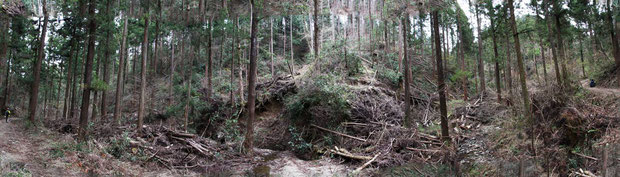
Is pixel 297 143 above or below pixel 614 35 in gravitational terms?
below

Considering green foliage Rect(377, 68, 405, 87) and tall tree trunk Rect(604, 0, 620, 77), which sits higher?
tall tree trunk Rect(604, 0, 620, 77)

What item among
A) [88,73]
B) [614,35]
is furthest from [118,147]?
[614,35]

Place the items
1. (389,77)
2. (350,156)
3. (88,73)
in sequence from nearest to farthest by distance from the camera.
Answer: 1. (88,73)
2. (350,156)
3. (389,77)

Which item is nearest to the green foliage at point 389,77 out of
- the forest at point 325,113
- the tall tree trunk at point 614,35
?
the forest at point 325,113

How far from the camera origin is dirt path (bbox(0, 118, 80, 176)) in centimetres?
918

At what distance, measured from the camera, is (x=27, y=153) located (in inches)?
443

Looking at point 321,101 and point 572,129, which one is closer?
point 572,129

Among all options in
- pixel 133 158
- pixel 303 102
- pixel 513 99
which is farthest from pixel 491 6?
pixel 133 158

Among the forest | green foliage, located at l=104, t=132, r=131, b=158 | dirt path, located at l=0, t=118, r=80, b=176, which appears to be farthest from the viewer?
green foliage, located at l=104, t=132, r=131, b=158

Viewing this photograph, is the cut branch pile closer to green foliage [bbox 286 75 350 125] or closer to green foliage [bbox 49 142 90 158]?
green foliage [bbox 49 142 90 158]

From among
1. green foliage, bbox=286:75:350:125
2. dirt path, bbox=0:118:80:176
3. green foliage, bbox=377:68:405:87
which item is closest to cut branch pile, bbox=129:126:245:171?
dirt path, bbox=0:118:80:176

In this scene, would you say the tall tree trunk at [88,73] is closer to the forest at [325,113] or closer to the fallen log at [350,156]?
the forest at [325,113]

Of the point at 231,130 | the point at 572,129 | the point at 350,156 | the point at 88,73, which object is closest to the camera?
Answer: the point at 572,129

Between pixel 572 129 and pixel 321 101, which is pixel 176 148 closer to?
pixel 321 101
